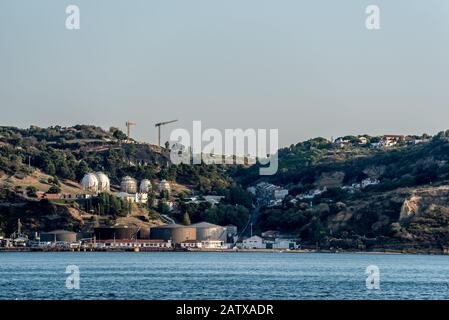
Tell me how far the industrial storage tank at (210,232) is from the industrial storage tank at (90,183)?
93.9ft

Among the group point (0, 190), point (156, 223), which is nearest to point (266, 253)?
point (156, 223)

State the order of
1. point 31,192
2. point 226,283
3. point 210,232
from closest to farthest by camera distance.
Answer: point 226,283, point 210,232, point 31,192

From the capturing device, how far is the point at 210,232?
16862 centimetres

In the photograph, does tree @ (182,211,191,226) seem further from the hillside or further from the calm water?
the calm water

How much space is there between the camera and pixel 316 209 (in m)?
169

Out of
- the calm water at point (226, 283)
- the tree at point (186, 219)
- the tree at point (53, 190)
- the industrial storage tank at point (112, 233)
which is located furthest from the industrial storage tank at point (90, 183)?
the calm water at point (226, 283)

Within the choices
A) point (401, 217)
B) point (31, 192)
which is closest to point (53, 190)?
point (31, 192)

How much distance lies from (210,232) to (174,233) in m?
5.53

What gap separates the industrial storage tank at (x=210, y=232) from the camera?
167875 mm

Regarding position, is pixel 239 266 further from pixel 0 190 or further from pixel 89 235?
pixel 0 190

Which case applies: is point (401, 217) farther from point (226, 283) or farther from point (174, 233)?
point (226, 283)

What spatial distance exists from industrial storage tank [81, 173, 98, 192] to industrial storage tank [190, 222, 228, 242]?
28622 mm
